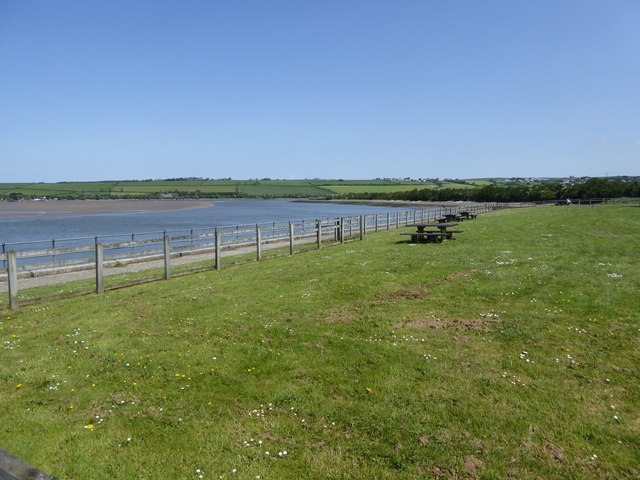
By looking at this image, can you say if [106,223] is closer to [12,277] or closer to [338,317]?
[12,277]

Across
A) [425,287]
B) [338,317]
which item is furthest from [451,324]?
[425,287]

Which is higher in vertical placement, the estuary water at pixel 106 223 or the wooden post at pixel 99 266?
the wooden post at pixel 99 266

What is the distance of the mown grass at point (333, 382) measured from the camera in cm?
517

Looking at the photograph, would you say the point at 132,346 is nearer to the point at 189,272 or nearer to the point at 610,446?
the point at 610,446

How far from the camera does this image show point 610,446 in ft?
17.6

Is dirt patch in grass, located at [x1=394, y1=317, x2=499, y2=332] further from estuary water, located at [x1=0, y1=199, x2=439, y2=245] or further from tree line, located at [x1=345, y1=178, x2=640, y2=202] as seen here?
tree line, located at [x1=345, y1=178, x2=640, y2=202]

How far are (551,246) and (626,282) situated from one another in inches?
336

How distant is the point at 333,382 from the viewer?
6.88m

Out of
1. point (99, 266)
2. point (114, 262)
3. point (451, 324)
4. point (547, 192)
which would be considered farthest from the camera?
point (547, 192)

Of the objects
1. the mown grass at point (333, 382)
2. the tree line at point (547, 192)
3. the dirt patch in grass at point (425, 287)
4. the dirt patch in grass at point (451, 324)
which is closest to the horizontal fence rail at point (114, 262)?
the mown grass at point (333, 382)

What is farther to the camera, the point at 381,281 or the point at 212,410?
the point at 381,281

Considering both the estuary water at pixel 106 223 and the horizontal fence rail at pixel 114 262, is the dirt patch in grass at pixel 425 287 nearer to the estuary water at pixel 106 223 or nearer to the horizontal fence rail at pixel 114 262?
the horizontal fence rail at pixel 114 262

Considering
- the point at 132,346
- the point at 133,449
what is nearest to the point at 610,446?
the point at 133,449

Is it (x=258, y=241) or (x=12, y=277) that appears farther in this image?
(x=258, y=241)
